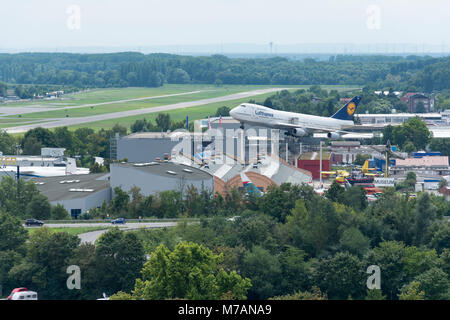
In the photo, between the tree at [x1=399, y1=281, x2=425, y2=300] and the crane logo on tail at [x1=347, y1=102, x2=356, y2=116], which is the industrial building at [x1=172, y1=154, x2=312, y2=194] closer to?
the crane logo on tail at [x1=347, y1=102, x2=356, y2=116]

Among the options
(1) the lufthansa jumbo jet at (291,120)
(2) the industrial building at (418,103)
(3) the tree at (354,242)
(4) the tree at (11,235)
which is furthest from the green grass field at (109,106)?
(3) the tree at (354,242)

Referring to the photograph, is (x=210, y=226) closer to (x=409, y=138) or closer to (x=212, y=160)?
(x=212, y=160)

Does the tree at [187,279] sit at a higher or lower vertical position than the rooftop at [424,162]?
higher

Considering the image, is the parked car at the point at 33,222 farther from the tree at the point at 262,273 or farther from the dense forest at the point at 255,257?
the tree at the point at 262,273

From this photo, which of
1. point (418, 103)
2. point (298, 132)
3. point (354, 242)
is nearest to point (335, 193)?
point (354, 242)

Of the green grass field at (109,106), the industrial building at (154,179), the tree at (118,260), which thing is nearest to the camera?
the tree at (118,260)

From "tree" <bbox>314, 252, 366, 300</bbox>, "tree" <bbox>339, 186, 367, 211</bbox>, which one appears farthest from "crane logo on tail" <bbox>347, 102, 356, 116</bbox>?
"tree" <bbox>314, 252, 366, 300</bbox>
